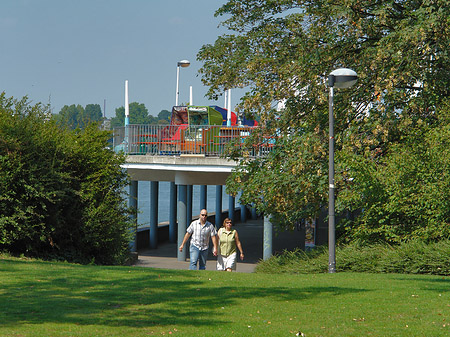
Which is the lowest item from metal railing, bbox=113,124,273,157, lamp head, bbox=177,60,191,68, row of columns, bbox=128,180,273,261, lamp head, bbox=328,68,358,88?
row of columns, bbox=128,180,273,261

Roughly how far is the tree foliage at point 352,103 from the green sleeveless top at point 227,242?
299cm

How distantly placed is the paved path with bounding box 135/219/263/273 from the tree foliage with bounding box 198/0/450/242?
6.43 meters

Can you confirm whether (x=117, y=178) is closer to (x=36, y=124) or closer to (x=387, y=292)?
(x=36, y=124)

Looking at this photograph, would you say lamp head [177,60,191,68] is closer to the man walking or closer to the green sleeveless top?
the man walking

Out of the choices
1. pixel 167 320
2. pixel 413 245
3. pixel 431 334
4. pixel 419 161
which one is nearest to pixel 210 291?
pixel 167 320

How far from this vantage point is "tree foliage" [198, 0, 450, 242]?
1539 cm

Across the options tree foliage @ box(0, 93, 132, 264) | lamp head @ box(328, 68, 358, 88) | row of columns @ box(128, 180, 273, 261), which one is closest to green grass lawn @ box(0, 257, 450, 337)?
tree foliage @ box(0, 93, 132, 264)

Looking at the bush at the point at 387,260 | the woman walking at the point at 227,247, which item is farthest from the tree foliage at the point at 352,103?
the woman walking at the point at 227,247

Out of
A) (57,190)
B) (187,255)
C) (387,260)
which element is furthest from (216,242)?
(187,255)

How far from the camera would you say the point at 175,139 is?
28047 millimetres

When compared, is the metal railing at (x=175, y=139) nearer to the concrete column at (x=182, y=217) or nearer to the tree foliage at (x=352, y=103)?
the concrete column at (x=182, y=217)

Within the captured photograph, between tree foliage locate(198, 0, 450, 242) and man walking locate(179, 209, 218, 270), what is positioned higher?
tree foliage locate(198, 0, 450, 242)

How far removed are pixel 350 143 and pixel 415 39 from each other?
2915mm

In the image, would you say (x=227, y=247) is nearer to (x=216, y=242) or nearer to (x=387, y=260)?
(x=216, y=242)
